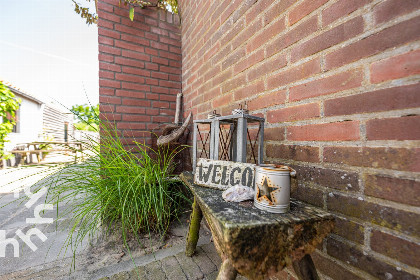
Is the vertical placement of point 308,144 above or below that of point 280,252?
above

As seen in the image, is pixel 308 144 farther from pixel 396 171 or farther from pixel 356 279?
pixel 356 279

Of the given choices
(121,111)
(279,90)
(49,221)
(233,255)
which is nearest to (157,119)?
(121,111)

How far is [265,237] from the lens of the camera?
1.61 ft

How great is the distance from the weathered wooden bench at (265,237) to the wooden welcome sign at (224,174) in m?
0.17

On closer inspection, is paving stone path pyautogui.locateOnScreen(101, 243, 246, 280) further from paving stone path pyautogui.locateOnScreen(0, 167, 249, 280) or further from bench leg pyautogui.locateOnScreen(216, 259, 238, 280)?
bench leg pyautogui.locateOnScreen(216, 259, 238, 280)

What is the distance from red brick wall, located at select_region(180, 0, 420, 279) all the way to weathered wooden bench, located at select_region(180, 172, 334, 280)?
5.7 inches

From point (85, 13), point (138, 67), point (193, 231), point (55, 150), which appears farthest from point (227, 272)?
point (85, 13)

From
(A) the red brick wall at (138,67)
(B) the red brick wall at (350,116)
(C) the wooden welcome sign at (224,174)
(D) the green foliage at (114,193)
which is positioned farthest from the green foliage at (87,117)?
(B) the red brick wall at (350,116)

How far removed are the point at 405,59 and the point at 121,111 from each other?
7.07ft

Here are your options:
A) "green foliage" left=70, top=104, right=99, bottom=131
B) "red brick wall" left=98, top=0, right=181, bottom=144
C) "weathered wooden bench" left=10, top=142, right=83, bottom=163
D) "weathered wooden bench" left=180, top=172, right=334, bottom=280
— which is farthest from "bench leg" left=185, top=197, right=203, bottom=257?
"red brick wall" left=98, top=0, right=181, bottom=144

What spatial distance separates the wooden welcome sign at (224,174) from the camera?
0.79 meters

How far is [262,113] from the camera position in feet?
3.43

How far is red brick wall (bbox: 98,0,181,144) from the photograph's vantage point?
77.5 inches

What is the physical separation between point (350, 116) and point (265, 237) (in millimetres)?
509
